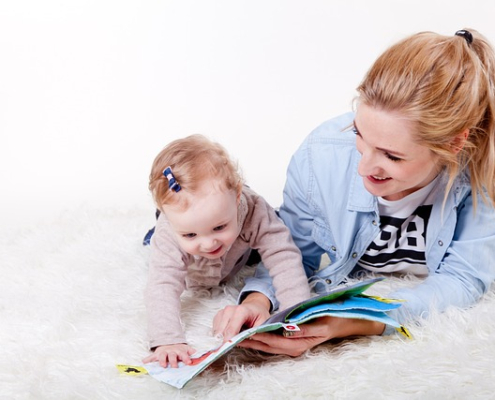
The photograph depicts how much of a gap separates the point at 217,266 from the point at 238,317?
0.80ft

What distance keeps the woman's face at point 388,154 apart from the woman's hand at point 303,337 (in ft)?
1.12

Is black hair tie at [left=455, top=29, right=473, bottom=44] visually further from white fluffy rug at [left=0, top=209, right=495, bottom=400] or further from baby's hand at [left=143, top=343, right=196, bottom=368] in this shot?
baby's hand at [left=143, top=343, right=196, bottom=368]

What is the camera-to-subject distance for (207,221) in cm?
180

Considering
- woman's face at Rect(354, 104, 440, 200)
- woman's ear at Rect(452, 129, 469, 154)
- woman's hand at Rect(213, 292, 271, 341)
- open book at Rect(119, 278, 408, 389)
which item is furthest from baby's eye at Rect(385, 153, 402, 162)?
woman's hand at Rect(213, 292, 271, 341)

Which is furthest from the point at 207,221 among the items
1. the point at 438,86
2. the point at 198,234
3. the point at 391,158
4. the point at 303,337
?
the point at 438,86

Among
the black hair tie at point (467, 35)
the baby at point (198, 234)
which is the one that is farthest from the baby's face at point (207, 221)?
the black hair tie at point (467, 35)

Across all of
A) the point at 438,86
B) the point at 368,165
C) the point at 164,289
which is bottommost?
the point at 164,289

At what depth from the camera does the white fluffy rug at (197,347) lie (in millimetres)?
1529

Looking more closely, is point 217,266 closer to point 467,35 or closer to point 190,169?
point 190,169

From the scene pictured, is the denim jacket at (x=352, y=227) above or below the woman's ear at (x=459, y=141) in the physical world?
below

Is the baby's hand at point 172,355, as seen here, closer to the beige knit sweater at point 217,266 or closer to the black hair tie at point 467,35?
the beige knit sweater at point 217,266

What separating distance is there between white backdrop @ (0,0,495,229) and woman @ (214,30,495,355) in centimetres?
140

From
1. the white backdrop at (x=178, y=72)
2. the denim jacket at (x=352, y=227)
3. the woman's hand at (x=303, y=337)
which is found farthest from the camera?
the white backdrop at (x=178, y=72)

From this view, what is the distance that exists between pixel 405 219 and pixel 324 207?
0.71 ft
